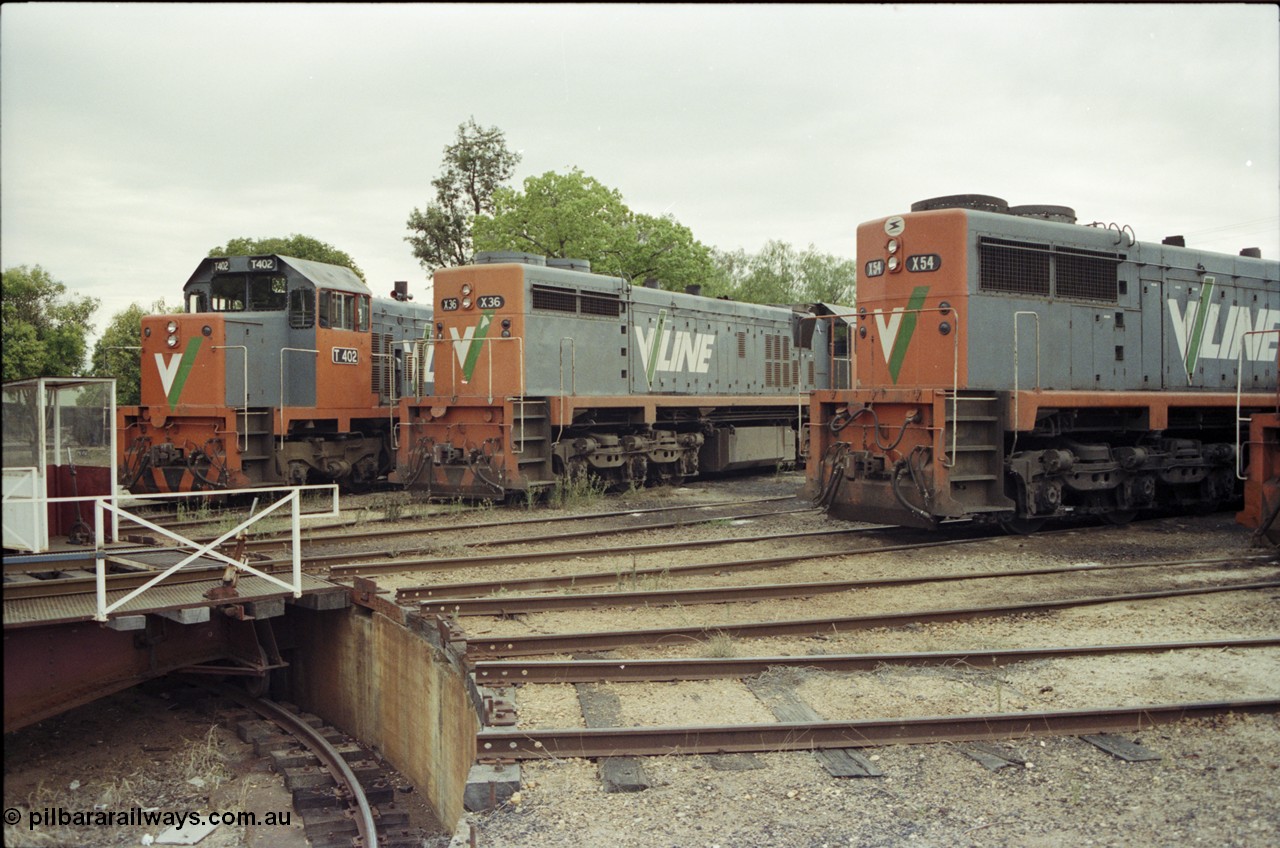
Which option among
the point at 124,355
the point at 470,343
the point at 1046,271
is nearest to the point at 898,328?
the point at 1046,271

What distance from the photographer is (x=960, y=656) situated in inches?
245

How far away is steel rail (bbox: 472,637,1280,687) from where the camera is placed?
5.88 m

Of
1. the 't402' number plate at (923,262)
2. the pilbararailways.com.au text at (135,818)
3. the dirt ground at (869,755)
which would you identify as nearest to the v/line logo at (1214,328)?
the 't402' number plate at (923,262)

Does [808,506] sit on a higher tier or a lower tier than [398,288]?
lower

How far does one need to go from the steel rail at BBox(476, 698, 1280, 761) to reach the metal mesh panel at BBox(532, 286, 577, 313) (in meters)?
10.3

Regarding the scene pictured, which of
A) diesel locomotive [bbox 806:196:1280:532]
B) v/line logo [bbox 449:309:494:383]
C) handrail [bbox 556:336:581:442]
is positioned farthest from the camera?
handrail [bbox 556:336:581:442]

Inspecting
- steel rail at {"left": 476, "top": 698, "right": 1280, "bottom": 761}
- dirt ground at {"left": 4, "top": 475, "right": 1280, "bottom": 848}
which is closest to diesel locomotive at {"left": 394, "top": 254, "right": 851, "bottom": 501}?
dirt ground at {"left": 4, "top": 475, "right": 1280, "bottom": 848}

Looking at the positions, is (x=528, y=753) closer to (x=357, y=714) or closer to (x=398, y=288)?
(x=357, y=714)

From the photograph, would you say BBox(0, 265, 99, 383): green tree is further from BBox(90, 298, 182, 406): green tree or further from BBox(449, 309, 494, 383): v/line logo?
BBox(449, 309, 494, 383): v/line logo

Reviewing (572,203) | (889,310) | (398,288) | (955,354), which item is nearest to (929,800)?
(955,354)

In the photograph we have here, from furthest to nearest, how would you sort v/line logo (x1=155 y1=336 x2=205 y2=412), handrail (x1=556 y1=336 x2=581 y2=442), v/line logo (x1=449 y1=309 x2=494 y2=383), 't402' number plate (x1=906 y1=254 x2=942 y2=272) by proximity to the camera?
handrail (x1=556 y1=336 x2=581 y2=442), v/line logo (x1=155 y1=336 x2=205 y2=412), v/line logo (x1=449 y1=309 x2=494 y2=383), 't402' number plate (x1=906 y1=254 x2=942 y2=272)

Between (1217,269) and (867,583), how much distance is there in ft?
27.2

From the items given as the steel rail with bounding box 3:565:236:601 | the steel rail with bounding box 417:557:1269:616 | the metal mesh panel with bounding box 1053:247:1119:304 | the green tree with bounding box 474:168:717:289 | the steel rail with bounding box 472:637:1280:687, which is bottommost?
the steel rail with bounding box 472:637:1280:687

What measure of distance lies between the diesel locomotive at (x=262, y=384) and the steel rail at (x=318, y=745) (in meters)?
6.45
